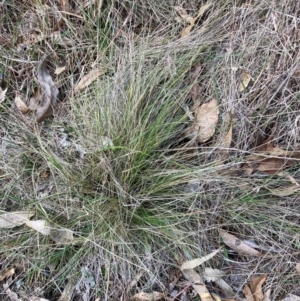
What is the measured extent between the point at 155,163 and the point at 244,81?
469 millimetres

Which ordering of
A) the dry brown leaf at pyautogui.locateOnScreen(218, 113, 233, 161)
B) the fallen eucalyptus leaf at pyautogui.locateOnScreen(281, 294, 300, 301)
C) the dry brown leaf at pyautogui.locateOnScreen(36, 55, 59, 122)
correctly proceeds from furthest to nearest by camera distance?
the dry brown leaf at pyautogui.locateOnScreen(36, 55, 59, 122)
the dry brown leaf at pyautogui.locateOnScreen(218, 113, 233, 161)
the fallen eucalyptus leaf at pyautogui.locateOnScreen(281, 294, 300, 301)

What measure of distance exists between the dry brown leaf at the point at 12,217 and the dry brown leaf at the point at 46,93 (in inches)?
14.6

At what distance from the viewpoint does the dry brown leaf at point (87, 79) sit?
1.79m

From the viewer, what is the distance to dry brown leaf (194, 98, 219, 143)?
1653 millimetres

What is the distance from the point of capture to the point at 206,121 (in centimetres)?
166

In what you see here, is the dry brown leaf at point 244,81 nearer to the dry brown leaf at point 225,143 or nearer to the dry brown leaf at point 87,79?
the dry brown leaf at point 225,143

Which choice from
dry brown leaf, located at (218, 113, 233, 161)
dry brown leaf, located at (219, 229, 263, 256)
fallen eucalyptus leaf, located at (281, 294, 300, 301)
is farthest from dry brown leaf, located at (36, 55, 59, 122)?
fallen eucalyptus leaf, located at (281, 294, 300, 301)

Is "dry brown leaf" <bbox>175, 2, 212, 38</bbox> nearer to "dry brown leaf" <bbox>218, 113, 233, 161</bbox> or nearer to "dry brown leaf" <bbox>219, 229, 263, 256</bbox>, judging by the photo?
"dry brown leaf" <bbox>218, 113, 233, 161</bbox>

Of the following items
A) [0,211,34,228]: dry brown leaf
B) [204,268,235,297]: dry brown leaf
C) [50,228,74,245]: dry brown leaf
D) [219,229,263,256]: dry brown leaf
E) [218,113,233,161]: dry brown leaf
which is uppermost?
[218,113,233,161]: dry brown leaf

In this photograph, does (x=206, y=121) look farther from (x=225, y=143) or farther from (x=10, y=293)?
(x=10, y=293)

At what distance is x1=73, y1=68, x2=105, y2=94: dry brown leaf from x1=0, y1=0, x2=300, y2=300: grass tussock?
23 mm

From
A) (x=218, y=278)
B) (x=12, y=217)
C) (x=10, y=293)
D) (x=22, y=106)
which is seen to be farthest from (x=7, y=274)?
(x=218, y=278)

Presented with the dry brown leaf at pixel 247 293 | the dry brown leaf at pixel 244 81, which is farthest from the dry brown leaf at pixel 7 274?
the dry brown leaf at pixel 244 81

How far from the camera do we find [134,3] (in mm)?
1870
